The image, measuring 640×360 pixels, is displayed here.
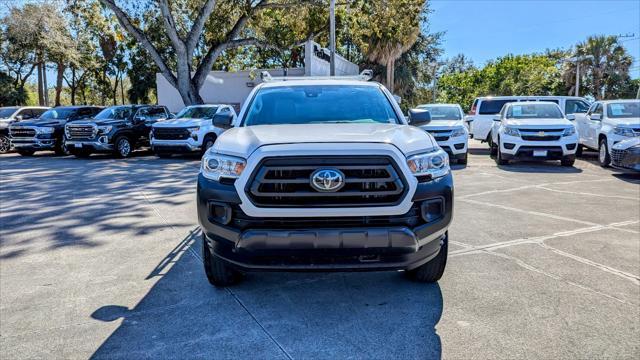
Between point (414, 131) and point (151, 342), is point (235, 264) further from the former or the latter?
point (414, 131)

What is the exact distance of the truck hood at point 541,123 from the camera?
12344 mm

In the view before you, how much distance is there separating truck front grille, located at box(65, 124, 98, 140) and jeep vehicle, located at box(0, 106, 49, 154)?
401 cm

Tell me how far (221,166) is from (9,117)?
18.3 metres

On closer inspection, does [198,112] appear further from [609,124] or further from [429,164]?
[429,164]

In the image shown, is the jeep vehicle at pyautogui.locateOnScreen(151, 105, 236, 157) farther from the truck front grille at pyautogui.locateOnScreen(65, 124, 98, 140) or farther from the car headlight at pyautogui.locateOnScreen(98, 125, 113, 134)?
the truck front grille at pyautogui.locateOnScreen(65, 124, 98, 140)

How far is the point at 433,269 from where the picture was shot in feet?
13.3

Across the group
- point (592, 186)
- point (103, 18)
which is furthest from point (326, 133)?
point (103, 18)

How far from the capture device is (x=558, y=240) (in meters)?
5.55

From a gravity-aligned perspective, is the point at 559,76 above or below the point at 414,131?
above

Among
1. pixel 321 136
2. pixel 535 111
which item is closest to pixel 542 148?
pixel 535 111

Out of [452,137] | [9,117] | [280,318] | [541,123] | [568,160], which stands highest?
[9,117]

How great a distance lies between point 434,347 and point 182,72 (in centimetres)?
2059

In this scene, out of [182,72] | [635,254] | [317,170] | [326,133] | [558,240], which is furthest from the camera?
[182,72]

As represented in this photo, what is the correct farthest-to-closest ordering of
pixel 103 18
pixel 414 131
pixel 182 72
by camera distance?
pixel 103 18
pixel 182 72
pixel 414 131
